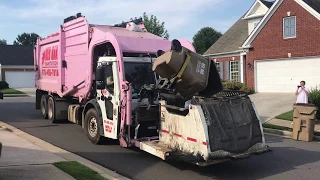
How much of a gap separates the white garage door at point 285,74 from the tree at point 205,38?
36.6 meters

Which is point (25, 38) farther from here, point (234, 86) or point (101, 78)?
point (101, 78)

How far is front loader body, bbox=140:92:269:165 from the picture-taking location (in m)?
6.43

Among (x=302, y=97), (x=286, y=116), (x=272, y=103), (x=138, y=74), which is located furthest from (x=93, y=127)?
(x=272, y=103)

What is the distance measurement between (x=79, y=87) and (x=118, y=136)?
347 cm

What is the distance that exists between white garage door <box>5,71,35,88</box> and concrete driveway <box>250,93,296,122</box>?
35714 mm

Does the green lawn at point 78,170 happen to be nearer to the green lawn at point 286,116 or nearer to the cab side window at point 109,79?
the cab side window at point 109,79

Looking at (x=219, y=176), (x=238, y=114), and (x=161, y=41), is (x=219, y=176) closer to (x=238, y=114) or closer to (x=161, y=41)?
(x=238, y=114)

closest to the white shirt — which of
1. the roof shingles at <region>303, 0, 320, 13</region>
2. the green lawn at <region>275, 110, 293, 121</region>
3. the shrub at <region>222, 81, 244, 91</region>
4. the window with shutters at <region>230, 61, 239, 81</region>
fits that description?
the green lawn at <region>275, 110, 293, 121</region>

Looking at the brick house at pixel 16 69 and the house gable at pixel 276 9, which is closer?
the house gable at pixel 276 9

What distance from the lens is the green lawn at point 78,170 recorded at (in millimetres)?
6424

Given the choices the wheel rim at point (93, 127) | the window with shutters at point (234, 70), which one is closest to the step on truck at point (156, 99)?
the wheel rim at point (93, 127)

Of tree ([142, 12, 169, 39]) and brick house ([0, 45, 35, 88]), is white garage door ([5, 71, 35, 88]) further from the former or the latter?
tree ([142, 12, 169, 39])

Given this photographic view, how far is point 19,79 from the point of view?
49469mm

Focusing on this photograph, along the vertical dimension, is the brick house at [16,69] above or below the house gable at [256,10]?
below
